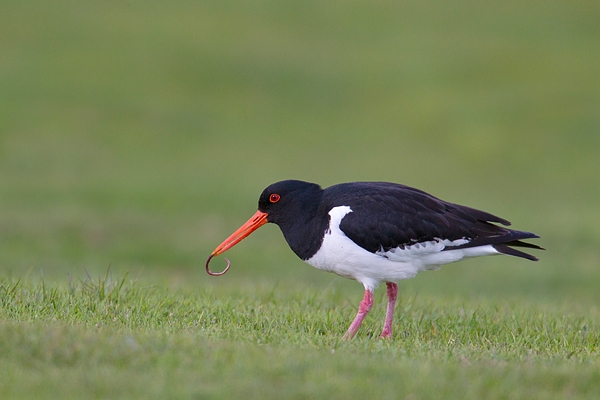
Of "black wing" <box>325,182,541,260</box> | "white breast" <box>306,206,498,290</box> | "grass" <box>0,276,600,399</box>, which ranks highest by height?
"black wing" <box>325,182,541,260</box>

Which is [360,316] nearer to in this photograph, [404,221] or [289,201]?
[404,221]

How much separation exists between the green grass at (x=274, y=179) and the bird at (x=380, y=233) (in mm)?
521

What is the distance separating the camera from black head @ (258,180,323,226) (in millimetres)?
7758

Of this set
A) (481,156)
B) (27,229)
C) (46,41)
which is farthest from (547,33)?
(27,229)

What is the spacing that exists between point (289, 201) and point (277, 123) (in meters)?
Answer: 15.4

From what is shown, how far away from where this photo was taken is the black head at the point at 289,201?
25.5ft

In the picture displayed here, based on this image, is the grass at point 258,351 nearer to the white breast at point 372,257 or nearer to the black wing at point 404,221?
the white breast at point 372,257

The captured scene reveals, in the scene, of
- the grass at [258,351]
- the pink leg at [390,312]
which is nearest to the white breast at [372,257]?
the pink leg at [390,312]

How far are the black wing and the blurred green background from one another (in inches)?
236

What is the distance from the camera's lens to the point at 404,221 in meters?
7.36

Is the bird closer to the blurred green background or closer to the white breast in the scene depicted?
the white breast

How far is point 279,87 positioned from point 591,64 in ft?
32.7

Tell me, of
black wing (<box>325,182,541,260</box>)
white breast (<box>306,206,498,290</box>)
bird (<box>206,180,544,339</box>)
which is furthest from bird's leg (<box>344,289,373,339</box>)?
black wing (<box>325,182,541,260</box>)

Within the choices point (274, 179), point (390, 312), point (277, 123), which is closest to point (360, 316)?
point (390, 312)
